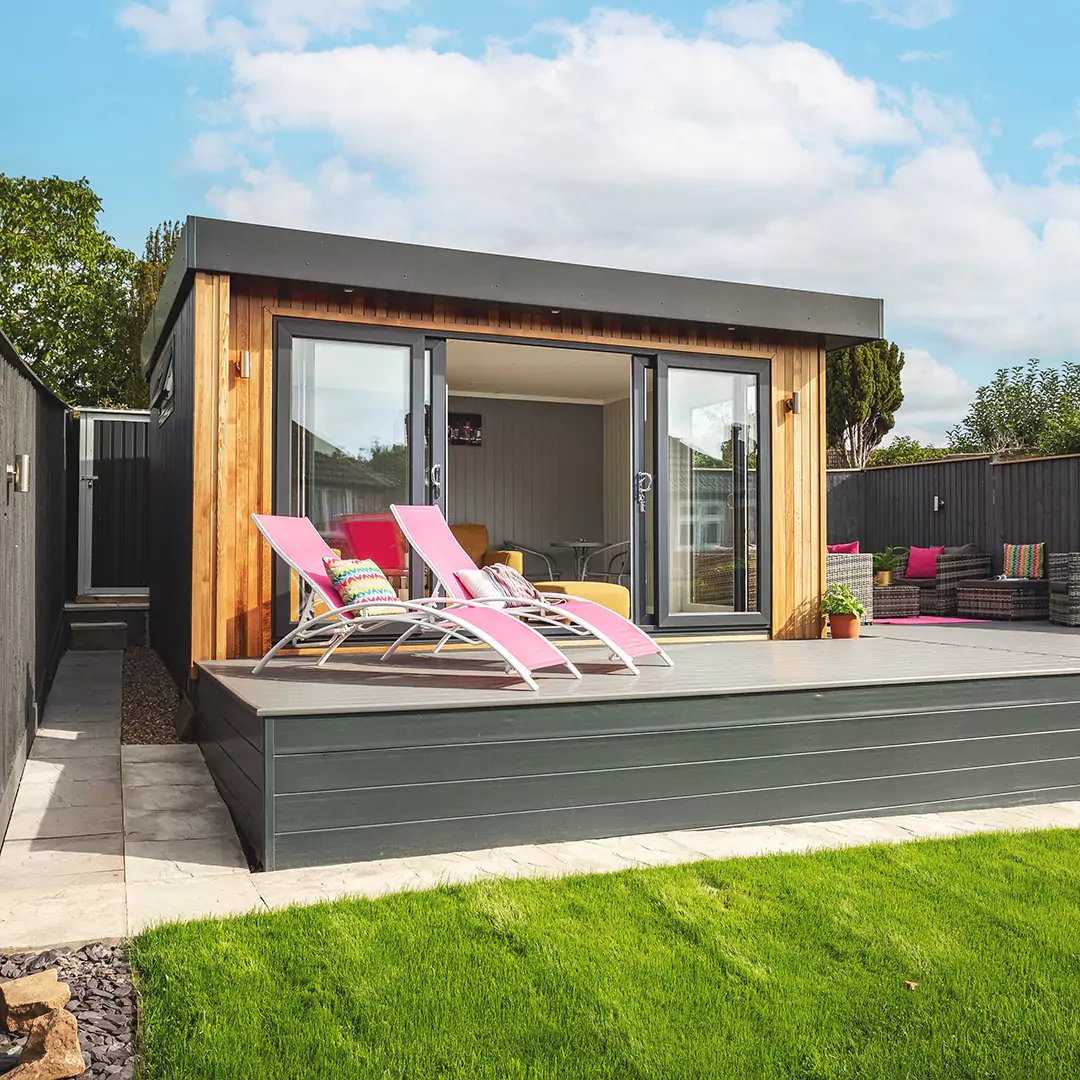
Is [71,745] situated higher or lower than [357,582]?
lower

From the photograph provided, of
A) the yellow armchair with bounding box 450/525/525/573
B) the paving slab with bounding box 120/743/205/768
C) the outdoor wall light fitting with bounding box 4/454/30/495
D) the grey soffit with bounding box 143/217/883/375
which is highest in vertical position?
the grey soffit with bounding box 143/217/883/375

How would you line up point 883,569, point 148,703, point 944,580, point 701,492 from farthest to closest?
point 883,569 < point 944,580 < point 701,492 < point 148,703

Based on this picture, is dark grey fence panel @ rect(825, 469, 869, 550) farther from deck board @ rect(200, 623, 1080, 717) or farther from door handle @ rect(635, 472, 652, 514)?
door handle @ rect(635, 472, 652, 514)

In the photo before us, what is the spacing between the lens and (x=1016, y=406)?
33.1 metres

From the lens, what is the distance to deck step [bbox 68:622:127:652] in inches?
403

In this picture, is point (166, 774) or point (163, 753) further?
point (163, 753)

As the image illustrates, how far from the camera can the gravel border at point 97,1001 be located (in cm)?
244

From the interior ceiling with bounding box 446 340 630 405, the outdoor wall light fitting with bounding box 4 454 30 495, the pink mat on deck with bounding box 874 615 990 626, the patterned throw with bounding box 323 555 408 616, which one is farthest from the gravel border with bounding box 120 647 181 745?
the pink mat on deck with bounding box 874 615 990 626

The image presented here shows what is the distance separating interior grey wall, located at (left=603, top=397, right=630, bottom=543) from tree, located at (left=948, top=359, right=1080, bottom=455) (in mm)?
22220

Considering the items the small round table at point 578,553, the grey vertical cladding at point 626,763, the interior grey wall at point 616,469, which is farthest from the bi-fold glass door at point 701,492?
the interior grey wall at point 616,469

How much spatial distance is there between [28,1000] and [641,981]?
1486mm

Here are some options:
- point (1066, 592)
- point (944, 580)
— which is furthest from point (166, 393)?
point (944, 580)

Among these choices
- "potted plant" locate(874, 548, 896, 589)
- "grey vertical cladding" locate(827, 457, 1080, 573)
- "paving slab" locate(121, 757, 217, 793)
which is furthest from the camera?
"grey vertical cladding" locate(827, 457, 1080, 573)

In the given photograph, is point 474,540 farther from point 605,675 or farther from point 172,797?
point 172,797
